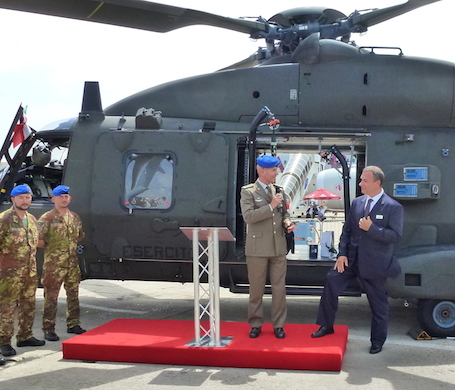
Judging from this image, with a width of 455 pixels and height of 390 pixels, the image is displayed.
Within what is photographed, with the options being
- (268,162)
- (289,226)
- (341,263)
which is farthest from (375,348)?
(268,162)

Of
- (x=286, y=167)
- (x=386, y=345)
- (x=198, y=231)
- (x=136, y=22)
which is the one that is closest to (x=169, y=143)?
(x=136, y=22)

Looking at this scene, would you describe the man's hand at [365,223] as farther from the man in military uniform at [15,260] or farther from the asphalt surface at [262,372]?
the man in military uniform at [15,260]

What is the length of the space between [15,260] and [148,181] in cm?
181

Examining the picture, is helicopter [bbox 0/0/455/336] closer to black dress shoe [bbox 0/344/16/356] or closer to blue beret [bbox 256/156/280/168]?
blue beret [bbox 256/156/280/168]

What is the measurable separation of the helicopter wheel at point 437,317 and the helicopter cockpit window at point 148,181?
9.87 ft

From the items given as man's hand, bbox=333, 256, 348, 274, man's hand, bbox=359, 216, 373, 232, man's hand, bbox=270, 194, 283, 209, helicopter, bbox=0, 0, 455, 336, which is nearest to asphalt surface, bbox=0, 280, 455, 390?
helicopter, bbox=0, 0, 455, 336

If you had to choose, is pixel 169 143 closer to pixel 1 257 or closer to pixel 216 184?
pixel 216 184

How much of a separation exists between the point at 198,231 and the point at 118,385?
4.71 ft

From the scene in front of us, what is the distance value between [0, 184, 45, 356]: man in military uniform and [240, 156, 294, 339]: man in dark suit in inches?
83.7

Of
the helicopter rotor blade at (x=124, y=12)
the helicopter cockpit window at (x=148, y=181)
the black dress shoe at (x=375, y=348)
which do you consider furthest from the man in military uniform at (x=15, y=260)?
the black dress shoe at (x=375, y=348)

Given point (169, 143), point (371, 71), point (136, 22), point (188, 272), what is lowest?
point (188, 272)

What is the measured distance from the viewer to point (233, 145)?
261 inches

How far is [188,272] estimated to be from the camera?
678cm

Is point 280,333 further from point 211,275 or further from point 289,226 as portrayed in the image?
point 289,226
